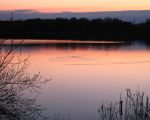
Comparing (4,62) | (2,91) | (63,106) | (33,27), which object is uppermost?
(33,27)

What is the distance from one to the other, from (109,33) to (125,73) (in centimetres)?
4340

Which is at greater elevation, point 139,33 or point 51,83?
point 139,33

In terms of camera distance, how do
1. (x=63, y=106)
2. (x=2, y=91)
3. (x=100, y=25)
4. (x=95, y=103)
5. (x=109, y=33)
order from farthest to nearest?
(x=109, y=33), (x=100, y=25), (x=95, y=103), (x=63, y=106), (x=2, y=91)

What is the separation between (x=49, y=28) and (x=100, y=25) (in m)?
7.23

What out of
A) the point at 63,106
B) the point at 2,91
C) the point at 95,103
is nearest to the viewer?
the point at 2,91

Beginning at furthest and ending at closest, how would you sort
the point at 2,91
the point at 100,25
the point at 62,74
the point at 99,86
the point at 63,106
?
the point at 100,25
the point at 62,74
the point at 99,86
the point at 63,106
the point at 2,91

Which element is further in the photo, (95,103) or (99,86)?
(99,86)

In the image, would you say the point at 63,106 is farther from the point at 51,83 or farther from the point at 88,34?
the point at 88,34

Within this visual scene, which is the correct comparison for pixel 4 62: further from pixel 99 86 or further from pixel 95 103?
pixel 99 86

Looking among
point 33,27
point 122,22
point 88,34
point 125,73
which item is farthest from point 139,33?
point 125,73

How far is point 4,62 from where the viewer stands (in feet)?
19.8

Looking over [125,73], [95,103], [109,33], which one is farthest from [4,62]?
[109,33]

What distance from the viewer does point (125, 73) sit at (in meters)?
21.4

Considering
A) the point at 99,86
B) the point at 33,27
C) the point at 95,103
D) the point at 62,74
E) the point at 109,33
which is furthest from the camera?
the point at 109,33
